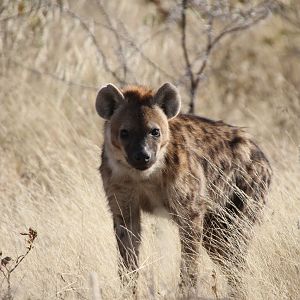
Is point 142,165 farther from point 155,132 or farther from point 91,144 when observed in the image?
point 91,144

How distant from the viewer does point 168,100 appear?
6262 mm

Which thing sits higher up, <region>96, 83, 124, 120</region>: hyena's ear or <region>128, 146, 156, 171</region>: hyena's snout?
<region>96, 83, 124, 120</region>: hyena's ear

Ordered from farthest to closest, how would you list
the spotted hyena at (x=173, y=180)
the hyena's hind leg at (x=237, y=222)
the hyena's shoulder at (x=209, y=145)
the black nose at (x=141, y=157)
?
the hyena's shoulder at (x=209, y=145) → the hyena's hind leg at (x=237, y=222) → the spotted hyena at (x=173, y=180) → the black nose at (x=141, y=157)

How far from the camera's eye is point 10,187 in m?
8.59

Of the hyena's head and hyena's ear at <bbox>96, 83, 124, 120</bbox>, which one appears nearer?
the hyena's head

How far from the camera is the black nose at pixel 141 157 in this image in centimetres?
582

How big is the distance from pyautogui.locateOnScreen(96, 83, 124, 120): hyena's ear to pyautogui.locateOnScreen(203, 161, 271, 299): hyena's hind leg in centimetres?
93

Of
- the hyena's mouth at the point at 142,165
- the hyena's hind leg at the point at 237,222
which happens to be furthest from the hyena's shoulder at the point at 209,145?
the hyena's mouth at the point at 142,165

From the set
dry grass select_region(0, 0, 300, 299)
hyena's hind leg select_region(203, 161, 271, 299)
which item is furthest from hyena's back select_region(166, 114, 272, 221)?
dry grass select_region(0, 0, 300, 299)

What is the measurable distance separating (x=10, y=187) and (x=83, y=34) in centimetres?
Result: 322

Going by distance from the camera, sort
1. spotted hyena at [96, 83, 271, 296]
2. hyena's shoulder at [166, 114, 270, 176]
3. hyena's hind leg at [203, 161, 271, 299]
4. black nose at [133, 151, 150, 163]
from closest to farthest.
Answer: black nose at [133, 151, 150, 163], spotted hyena at [96, 83, 271, 296], hyena's hind leg at [203, 161, 271, 299], hyena's shoulder at [166, 114, 270, 176]

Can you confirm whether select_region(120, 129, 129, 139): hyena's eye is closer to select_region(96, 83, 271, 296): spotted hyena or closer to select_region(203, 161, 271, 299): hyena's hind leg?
select_region(96, 83, 271, 296): spotted hyena

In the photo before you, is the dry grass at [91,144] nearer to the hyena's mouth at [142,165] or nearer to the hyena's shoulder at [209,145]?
the hyena's shoulder at [209,145]

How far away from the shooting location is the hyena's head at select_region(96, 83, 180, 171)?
5.90m
